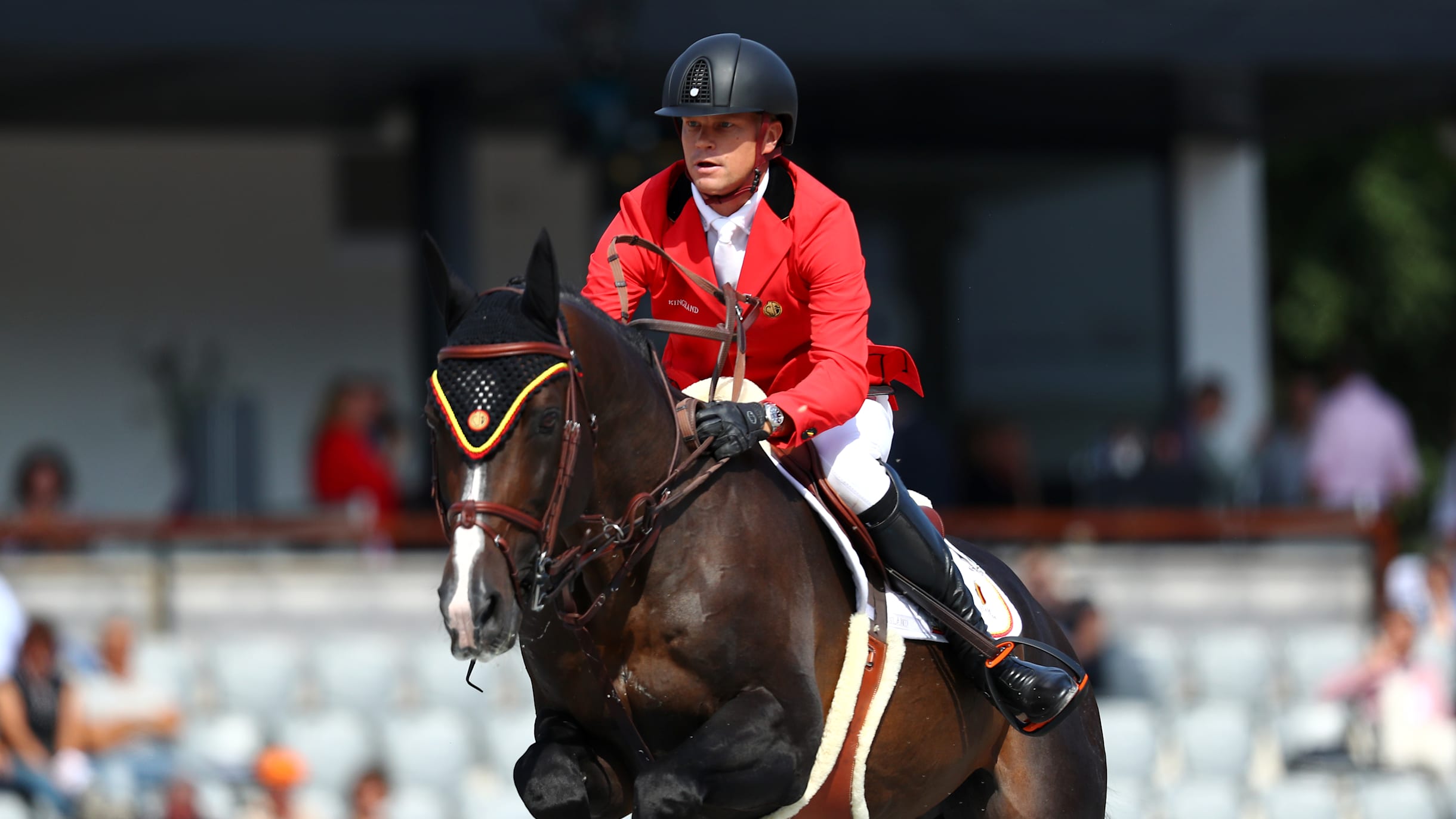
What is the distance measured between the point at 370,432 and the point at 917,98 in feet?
18.3

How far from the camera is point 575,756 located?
4.31 meters

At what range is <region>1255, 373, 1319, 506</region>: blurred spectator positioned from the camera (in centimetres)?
1377

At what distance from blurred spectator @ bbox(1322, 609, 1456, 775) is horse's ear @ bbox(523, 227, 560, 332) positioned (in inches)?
290

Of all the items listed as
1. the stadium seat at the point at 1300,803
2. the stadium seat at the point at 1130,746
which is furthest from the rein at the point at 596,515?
the stadium seat at the point at 1300,803

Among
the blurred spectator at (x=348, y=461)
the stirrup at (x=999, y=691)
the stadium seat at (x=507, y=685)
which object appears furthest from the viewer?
the blurred spectator at (x=348, y=461)

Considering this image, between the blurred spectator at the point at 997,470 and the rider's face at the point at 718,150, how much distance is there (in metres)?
8.90

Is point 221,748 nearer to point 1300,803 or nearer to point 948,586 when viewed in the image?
point 1300,803

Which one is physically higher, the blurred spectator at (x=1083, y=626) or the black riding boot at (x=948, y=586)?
the black riding boot at (x=948, y=586)

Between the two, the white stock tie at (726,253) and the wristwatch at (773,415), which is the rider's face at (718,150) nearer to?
the white stock tie at (726,253)

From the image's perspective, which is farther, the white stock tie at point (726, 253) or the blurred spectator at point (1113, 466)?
the blurred spectator at point (1113, 466)

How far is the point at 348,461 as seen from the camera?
1250 centimetres

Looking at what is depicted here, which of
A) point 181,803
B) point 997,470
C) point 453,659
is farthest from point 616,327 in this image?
point 997,470

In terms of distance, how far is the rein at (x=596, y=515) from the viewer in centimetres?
373

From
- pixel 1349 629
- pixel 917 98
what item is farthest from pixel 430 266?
pixel 917 98
